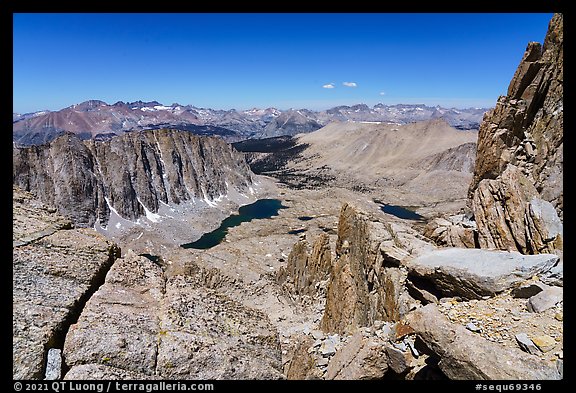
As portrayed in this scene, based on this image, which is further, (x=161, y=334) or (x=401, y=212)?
(x=401, y=212)

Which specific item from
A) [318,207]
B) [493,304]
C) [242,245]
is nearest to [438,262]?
[493,304]

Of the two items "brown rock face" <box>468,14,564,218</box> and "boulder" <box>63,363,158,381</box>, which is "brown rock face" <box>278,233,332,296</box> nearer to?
"brown rock face" <box>468,14,564,218</box>

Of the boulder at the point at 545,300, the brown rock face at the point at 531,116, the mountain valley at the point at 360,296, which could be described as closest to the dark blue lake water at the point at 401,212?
the mountain valley at the point at 360,296

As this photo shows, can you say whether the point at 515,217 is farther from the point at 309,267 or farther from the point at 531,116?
the point at 309,267

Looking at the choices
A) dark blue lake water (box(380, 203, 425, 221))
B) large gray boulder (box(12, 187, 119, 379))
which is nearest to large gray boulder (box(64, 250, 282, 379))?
large gray boulder (box(12, 187, 119, 379))

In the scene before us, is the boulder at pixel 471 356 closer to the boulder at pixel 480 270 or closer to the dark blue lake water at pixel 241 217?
the boulder at pixel 480 270

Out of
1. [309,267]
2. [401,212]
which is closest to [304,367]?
[309,267]
